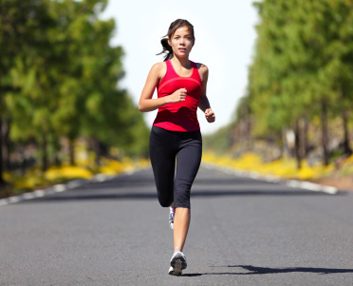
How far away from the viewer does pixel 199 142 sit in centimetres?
855

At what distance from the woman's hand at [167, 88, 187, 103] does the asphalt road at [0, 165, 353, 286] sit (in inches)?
56.0

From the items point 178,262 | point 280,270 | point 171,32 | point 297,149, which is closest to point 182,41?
point 171,32

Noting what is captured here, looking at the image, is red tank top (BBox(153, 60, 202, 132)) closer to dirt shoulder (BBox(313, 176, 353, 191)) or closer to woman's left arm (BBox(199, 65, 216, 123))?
woman's left arm (BBox(199, 65, 216, 123))

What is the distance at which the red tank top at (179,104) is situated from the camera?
8344 mm

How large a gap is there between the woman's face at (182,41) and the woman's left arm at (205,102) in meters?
0.25

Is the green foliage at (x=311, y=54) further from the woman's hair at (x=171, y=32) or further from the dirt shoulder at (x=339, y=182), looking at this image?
the woman's hair at (x=171, y=32)

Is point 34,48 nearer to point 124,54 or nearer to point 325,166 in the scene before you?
point 325,166

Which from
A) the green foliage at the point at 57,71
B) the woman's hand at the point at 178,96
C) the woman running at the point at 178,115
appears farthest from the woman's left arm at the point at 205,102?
the green foliage at the point at 57,71

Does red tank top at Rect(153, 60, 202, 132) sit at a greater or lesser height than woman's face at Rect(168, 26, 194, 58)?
lesser

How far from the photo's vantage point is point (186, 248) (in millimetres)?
11312

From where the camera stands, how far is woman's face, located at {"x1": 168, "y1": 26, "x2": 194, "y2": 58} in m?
8.28

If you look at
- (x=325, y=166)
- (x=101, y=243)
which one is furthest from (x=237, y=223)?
(x=325, y=166)

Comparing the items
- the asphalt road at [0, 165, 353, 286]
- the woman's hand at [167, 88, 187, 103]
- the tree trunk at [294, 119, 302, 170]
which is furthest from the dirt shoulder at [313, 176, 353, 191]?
the woman's hand at [167, 88, 187, 103]

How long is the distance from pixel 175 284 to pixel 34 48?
25.7m
